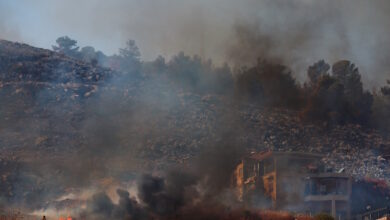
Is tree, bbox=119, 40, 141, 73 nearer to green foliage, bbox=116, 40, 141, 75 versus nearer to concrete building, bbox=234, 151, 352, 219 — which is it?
green foliage, bbox=116, 40, 141, 75

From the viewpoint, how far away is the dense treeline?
143625 mm

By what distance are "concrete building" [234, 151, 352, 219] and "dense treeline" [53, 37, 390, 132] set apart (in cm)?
4410

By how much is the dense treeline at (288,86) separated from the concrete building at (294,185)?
1736 inches

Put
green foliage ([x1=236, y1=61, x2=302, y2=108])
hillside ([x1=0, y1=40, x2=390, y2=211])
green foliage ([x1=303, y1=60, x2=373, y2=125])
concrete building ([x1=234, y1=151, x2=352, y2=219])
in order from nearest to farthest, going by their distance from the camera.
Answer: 1. concrete building ([x1=234, y1=151, x2=352, y2=219])
2. hillside ([x1=0, y1=40, x2=390, y2=211])
3. green foliage ([x1=303, y1=60, x2=373, y2=125])
4. green foliage ([x1=236, y1=61, x2=302, y2=108])

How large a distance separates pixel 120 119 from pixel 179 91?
2704 centimetres

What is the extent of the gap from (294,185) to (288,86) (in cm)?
6269

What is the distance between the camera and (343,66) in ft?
536

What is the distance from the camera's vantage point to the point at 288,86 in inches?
6068

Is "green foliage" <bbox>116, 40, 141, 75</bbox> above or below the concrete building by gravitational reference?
above

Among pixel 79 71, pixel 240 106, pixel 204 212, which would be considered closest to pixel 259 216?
pixel 204 212

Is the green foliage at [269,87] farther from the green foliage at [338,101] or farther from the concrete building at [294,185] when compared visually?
the concrete building at [294,185]

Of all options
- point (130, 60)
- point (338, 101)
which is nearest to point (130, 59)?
point (130, 60)

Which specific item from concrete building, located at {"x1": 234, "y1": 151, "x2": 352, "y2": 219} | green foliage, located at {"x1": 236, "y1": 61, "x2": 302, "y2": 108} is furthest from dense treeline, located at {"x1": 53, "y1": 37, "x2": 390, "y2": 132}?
concrete building, located at {"x1": 234, "y1": 151, "x2": 352, "y2": 219}

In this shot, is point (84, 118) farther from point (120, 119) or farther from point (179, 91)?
point (179, 91)
